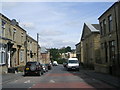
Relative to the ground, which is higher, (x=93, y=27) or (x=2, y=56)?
(x=93, y=27)

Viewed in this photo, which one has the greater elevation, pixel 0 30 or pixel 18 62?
pixel 0 30

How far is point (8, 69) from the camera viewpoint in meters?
30.0

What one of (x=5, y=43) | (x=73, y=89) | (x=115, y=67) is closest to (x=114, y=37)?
(x=115, y=67)

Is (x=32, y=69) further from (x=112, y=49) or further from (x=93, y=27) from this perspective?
(x=93, y=27)

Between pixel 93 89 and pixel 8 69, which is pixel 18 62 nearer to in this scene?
pixel 8 69

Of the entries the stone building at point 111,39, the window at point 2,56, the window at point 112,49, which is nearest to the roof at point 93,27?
the stone building at point 111,39

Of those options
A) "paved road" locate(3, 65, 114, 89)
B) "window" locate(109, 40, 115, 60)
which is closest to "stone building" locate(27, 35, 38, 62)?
"window" locate(109, 40, 115, 60)

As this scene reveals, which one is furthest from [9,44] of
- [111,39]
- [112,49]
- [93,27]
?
[93,27]

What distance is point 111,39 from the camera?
96.5ft

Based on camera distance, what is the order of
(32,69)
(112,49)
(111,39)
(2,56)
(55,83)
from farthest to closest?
(112,49), (111,39), (2,56), (32,69), (55,83)

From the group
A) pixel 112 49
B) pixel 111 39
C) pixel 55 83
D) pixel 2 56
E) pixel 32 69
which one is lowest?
pixel 55 83

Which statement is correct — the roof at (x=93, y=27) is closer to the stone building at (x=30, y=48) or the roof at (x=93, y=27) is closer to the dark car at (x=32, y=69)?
the stone building at (x=30, y=48)

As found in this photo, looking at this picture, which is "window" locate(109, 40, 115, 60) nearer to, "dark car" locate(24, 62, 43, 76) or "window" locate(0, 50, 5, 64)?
"dark car" locate(24, 62, 43, 76)

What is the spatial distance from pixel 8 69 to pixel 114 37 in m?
13.7
